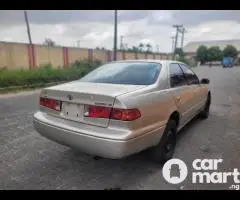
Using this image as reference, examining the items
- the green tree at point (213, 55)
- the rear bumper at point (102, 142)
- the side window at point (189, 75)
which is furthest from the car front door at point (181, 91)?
the green tree at point (213, 55)

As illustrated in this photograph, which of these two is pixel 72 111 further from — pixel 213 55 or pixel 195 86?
pixel 213 55

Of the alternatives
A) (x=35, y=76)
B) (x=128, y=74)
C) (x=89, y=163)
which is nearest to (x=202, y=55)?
(x=35, y=76)

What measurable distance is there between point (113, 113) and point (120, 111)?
0.09 m

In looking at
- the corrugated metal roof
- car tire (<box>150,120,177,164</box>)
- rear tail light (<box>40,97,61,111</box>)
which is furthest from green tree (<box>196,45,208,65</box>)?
rear tail light (<box>40,97,61,111</box>)

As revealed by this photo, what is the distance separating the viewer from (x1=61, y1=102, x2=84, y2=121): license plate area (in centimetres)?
275

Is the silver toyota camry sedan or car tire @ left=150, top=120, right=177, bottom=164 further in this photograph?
car tire @ left=150, top=120, right=177, bottom=164

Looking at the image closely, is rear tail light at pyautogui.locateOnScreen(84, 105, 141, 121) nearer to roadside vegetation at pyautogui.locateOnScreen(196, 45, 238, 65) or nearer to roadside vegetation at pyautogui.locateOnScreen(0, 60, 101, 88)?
roadside vegetation at pyautogui.locateOnScreen(0, 60, 101, 88)

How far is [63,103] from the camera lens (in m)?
2.94

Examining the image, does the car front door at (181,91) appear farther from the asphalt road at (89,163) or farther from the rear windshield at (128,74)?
the asphalt road at (89,163)

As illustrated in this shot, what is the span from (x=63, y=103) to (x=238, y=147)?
304cm

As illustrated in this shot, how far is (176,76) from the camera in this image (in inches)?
148
